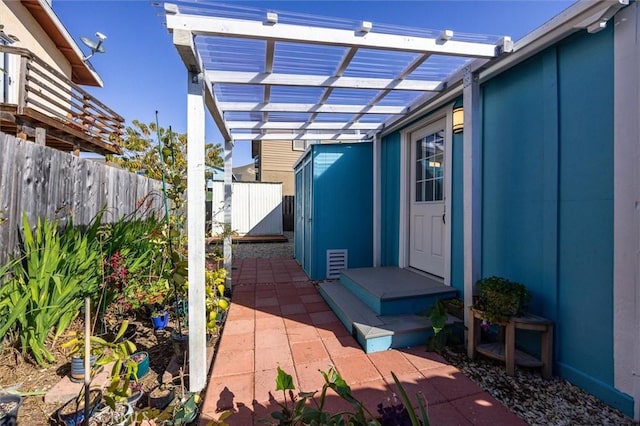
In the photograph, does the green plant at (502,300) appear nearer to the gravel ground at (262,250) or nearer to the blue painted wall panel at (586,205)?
the blue painted wall panel at (586,205)

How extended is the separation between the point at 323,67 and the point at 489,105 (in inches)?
64.4

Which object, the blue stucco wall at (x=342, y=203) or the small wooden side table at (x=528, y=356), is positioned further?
the blue stucco wall at (x=342, y=203)

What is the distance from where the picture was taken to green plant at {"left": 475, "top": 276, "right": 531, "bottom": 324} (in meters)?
2.12

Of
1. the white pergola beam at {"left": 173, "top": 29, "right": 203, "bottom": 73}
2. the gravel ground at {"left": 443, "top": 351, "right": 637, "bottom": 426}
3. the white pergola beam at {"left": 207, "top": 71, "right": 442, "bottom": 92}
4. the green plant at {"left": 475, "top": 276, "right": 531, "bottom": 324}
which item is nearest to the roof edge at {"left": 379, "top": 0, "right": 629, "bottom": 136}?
the white pergola beam at {"left": 207, "top": 71, "right": 442, "bottom": 92}

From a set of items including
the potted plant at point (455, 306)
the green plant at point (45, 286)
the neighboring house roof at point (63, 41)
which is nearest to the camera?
the green plant at point (45, 286)

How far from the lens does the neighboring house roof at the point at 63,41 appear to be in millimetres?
6371

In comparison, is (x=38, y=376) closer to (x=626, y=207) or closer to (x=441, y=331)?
(x=441, y=331)

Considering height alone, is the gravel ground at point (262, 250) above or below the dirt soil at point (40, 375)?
above

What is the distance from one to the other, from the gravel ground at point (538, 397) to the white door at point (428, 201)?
137 centimetres

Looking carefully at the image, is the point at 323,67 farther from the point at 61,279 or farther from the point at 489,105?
the point at 61,279

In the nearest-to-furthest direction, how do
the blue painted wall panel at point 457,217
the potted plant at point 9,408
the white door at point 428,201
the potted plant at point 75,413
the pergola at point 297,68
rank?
the potted plant at point 9,408, the potted plant at point 75,413, the pergola at point 297,68, the blue painted wall panel at point 457,217, the white door at point 428,201

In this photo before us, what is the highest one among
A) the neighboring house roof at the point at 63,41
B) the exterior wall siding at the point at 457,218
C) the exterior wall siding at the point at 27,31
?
the neighboring house roof at the point at 63,41

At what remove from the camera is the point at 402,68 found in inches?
104

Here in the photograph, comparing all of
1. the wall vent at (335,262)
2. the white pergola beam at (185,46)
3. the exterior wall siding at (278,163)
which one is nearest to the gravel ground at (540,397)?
the wall vent at (335,262)
